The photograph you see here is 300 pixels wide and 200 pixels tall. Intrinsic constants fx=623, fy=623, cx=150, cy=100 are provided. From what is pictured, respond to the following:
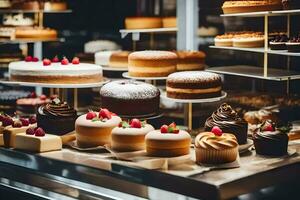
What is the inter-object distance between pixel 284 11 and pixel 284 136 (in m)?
1.27

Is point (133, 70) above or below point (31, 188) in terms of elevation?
above

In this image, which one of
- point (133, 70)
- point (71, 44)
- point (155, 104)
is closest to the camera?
point (155, 104)

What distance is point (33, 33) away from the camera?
766 centimetres

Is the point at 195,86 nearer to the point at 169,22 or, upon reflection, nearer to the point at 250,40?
the point at 250,40

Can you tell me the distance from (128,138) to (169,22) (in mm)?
2834

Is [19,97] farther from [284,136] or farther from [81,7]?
[284,136]

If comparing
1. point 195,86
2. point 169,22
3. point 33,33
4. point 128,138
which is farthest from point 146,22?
point 128,138

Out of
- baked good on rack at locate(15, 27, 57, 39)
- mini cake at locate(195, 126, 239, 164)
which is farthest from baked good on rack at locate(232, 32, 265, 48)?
baked good on rack at locate(15, 27, 57, 39)

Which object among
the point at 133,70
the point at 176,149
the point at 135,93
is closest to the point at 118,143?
the point at 176,149

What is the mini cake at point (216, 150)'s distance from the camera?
365 cm

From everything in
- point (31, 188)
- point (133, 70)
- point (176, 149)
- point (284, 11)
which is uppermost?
point (284, 11)

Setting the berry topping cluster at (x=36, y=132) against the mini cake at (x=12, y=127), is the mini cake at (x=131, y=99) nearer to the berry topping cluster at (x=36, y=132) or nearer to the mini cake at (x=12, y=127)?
the mini cake at (x=12, y=127)

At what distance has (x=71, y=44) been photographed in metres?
8.27

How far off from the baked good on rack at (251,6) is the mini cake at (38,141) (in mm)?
2035
